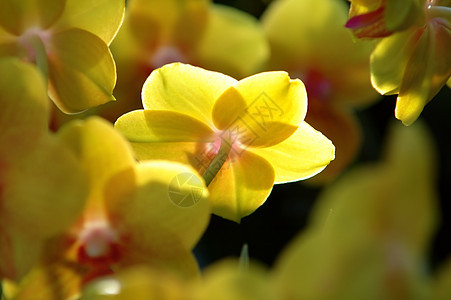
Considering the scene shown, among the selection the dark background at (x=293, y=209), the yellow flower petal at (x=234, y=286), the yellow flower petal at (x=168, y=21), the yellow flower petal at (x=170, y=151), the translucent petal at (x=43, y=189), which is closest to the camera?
the yellow flower petal at (x=234, y=286)

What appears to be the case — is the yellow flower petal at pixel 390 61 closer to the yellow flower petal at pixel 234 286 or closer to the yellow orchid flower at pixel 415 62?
the yellow orchid flower at pixel 415 62

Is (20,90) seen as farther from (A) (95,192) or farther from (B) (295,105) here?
(B) (295,105)

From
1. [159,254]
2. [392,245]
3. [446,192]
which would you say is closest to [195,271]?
[159,254]

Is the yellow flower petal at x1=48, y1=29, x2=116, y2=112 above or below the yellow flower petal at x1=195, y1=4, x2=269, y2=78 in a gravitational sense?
above

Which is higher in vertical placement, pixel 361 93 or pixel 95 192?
pixel 95 192

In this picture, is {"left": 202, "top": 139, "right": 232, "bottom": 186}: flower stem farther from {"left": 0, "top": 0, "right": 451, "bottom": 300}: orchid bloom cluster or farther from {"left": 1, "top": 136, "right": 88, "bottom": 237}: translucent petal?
{"left": 1, "top": 136, "right": 88, "bottom": 237}: translucent petal

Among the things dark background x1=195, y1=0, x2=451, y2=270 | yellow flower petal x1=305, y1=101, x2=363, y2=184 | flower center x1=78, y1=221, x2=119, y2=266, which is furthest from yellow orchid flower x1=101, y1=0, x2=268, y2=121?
flower center x1=78, y1=221, x2=119, y2=266

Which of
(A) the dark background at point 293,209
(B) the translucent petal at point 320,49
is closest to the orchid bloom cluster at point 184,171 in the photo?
(B) the translucent petal at point 320,49
